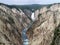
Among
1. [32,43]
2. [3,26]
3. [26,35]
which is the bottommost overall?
[26,35]

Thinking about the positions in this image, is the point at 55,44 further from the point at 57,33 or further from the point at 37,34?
the point at 37,34

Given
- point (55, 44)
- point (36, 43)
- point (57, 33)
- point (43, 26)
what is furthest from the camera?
point (43, 26)

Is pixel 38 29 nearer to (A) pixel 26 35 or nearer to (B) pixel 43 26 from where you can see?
(B) pixel 43 26

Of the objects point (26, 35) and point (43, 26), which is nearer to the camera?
point (43, 26)

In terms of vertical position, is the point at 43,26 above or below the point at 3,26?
below

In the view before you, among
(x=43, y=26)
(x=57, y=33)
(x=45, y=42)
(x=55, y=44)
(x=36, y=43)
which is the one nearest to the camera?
(x=55, y=44)

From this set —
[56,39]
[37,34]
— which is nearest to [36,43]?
[37,34]

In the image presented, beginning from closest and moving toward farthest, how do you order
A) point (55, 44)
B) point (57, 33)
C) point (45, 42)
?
point (55, 44) → point (57, 33) → point (45, 42)

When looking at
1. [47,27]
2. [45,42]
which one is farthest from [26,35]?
[45,42]

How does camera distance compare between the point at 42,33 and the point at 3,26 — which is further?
the point at 42,33
